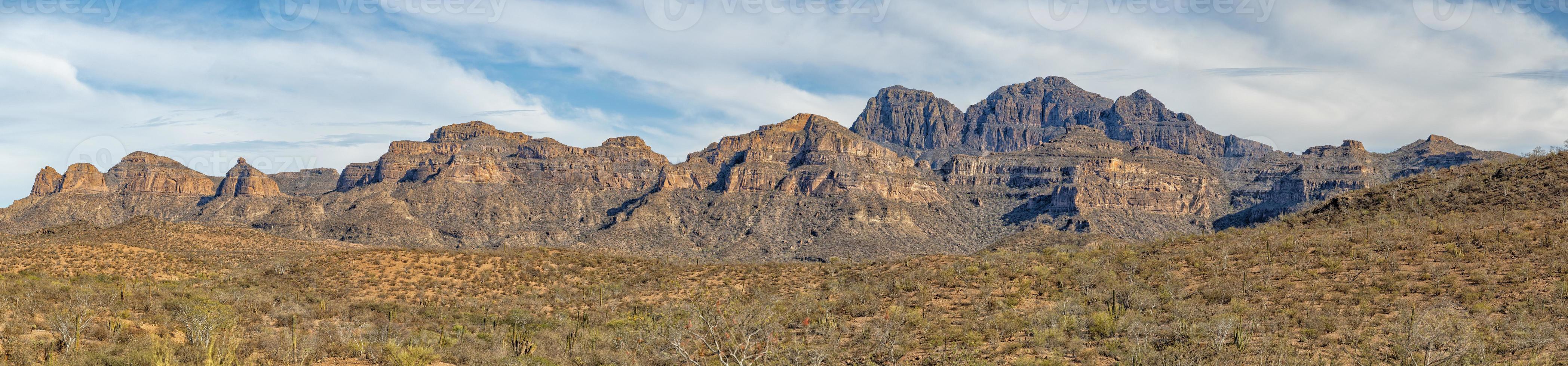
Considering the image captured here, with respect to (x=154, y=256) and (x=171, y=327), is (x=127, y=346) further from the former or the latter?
(x=154, y=256)

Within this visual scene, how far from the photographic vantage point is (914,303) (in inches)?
1315

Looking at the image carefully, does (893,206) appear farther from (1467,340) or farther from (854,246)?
(1467,340)

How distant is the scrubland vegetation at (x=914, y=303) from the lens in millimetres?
20953

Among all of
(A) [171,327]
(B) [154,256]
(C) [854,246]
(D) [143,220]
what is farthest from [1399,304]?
(C) [854,246]

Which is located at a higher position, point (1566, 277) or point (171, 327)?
point (1566, 277)

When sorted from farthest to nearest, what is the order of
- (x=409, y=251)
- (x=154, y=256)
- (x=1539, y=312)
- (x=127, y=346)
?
(x=409, y=251) < (x=154, y=256) < (x=1539, y=312) < (x=127, y=346)

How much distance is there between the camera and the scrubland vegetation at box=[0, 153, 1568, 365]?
2095cm

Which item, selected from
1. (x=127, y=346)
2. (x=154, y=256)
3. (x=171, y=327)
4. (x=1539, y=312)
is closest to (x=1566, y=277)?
(x=1539, y=312)

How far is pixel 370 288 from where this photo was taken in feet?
135

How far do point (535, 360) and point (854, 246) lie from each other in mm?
141812

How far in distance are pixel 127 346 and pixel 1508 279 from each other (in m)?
42.5

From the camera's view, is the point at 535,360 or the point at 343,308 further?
the point at 343,308

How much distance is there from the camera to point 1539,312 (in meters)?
23.0

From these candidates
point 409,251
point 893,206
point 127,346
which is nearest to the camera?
point 127,346
